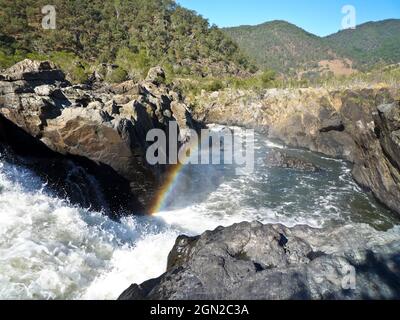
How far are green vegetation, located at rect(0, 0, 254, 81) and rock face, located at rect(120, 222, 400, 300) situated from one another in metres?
45.8

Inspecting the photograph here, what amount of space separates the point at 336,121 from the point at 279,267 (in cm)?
4246

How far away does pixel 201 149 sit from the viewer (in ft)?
138

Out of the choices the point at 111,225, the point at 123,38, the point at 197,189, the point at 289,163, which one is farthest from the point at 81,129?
the point at 123,38

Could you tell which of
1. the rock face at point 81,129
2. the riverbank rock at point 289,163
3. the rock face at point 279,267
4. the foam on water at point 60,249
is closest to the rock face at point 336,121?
the riverbank rock at point 289,163

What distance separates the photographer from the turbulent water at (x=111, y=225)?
1112 centimetres

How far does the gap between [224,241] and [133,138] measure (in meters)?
11.3

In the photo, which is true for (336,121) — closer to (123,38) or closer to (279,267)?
(279,267)
